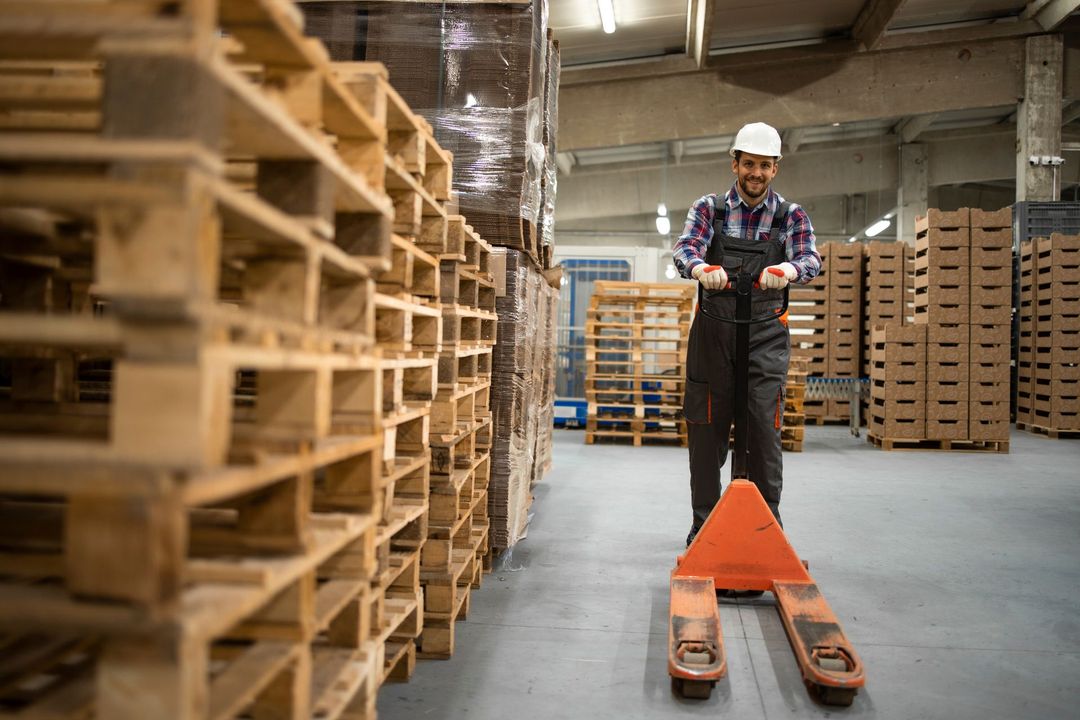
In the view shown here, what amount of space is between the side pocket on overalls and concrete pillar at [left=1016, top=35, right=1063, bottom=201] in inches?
459

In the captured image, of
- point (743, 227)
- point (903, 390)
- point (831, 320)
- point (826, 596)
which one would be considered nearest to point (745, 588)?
point (826, 596)

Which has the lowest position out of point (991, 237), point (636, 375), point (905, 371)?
point (636, 375)

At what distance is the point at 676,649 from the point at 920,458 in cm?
833

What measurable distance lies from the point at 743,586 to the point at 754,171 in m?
2.13

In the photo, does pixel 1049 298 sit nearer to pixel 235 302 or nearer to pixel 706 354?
pixel 706 354

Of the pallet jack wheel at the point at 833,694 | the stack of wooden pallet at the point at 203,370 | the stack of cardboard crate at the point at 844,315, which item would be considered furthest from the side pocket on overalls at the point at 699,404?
the stack of cardboard crate at the point at 844,315

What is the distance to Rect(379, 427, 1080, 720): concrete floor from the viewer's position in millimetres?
3121

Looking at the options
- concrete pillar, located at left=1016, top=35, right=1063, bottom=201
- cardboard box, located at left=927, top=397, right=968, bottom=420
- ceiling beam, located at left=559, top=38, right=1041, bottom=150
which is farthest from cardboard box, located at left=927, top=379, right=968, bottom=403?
ceiling beam, located at left=559, top=38, right=1041, bottom=150

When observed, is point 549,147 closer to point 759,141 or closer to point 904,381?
point 759,141

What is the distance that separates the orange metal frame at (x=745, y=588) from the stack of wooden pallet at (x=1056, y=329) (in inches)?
432

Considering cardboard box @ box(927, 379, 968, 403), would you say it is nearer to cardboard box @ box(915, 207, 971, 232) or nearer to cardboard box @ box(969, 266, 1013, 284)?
cardboard box @ box(969, 266, 1013, 284)

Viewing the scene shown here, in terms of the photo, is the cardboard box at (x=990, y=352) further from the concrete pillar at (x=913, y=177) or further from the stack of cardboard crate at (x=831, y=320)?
the concrete pillar at (x=913, y=177)

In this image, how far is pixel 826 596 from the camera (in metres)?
4.52

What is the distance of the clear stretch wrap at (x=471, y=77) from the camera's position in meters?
4.95
